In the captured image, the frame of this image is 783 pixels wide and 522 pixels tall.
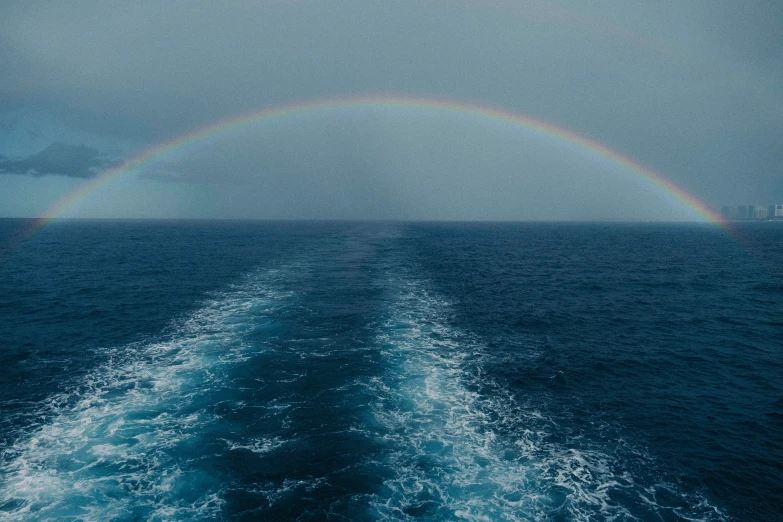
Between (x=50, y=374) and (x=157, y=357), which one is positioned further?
(x=157, y=357)

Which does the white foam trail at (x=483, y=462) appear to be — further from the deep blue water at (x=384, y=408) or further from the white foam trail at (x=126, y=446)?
the white foam trail at (x=126, y=446)

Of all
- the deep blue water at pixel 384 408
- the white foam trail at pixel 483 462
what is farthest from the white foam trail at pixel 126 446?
the white foam trail at pixel 483 462

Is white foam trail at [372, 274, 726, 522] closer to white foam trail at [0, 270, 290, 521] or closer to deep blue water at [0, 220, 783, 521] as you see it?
deep blue water at [0, 220, 783, 521]

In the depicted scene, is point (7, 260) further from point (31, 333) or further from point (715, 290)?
point (715, 290)

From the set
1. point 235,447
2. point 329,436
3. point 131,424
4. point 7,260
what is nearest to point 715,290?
point 329,436

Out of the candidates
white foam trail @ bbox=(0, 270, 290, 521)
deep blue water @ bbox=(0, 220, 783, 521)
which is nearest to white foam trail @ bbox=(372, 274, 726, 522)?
deep blue water @ bbox=(0, 220, 783, 521)

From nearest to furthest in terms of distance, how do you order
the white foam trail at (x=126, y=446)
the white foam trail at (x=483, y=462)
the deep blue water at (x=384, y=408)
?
1. the white foam trail at (x=126, y=446)
2. the white foam trail at (x=483, y=462)
3. the deep blue water at (x=384, y=408)
